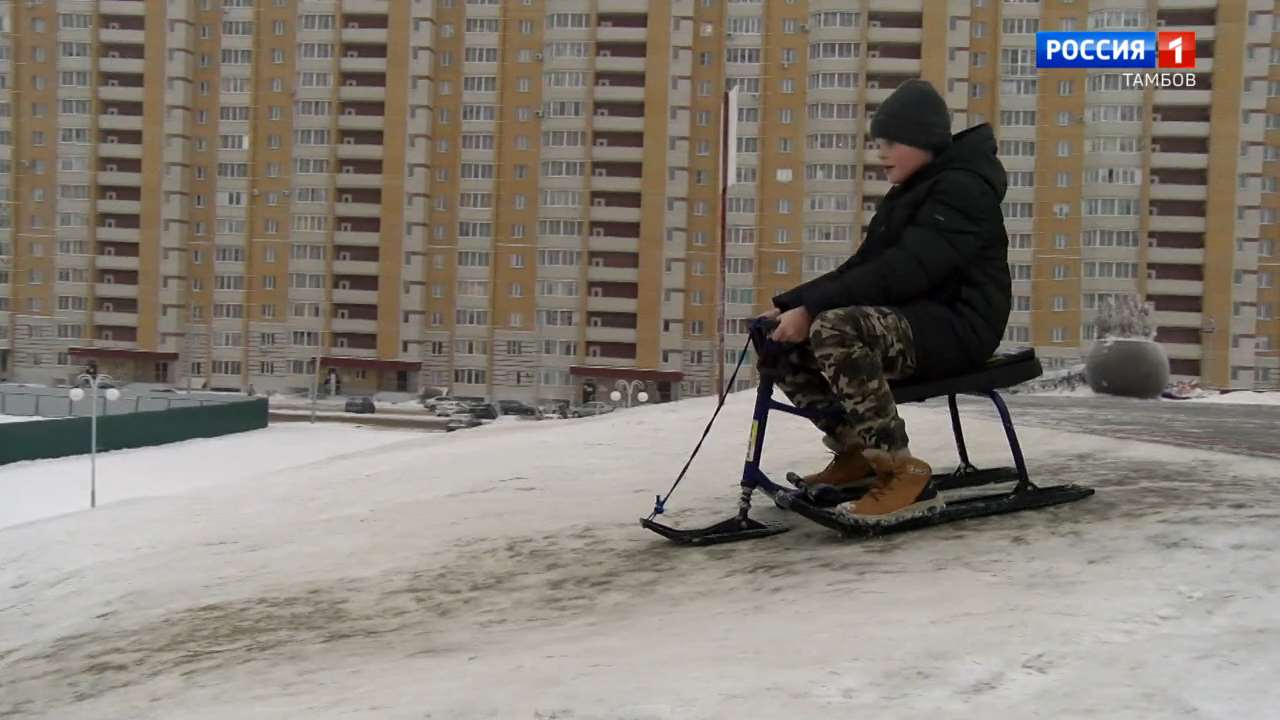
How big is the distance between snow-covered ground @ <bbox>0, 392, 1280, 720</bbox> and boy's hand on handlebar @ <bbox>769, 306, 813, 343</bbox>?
0.74m

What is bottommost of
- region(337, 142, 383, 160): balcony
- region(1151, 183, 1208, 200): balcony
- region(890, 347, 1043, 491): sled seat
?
region(890, 347, 1043, 491): sled seat

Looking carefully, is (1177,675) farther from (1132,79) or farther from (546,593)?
(1132,79)

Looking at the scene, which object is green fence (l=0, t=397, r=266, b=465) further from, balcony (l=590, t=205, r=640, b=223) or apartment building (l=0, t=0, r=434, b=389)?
balcony (l=590, t=205, r=640, b=223)

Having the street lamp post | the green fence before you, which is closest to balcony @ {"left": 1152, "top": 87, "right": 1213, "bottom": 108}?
the street lamp post

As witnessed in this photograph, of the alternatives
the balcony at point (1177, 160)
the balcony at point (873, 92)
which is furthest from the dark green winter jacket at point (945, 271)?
the balcony at point (1177, 160)

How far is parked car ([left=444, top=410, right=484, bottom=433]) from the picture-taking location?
44.7 meters

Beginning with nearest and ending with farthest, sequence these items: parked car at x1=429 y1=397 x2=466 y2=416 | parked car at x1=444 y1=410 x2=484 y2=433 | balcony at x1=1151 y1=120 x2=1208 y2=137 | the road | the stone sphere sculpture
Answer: the road → the stone sphere sculpture → parked car at x1=444 y1=410 x2=484 y2=433 → parked car at x1=429 y1=397 x2=466 y2=416 → balcony at x1=1151 y1=120 x2=1208 y2=137

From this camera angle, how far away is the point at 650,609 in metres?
2.97

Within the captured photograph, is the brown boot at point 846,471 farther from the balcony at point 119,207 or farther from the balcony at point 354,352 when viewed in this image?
the balcony at point 119,207

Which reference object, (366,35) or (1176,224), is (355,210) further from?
(1176,224)

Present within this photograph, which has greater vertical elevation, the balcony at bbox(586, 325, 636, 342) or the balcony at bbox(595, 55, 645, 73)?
the balcony at bbox(595, 55, 645, 73)

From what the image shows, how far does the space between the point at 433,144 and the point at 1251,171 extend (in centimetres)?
4246

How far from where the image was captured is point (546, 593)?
336 centimetres

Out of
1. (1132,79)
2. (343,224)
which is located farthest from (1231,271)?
(343,224)
